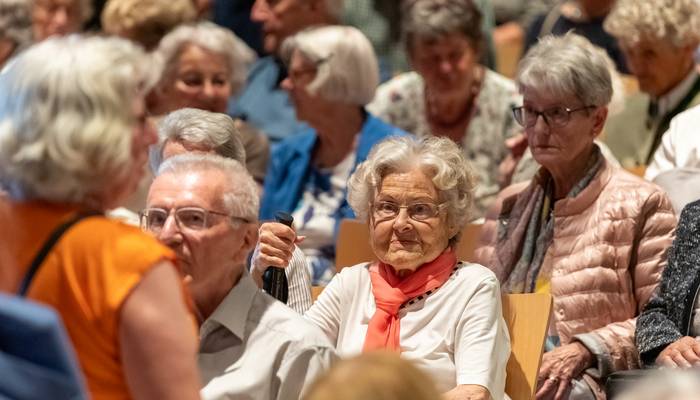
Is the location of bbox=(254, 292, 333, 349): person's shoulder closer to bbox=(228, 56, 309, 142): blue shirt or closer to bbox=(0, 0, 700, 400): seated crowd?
bbox=(0, 0, 700, 400): seated crowd

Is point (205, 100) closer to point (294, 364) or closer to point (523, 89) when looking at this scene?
point (523, 89)

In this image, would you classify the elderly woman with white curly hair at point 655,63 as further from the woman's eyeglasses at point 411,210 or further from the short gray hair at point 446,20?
the woman's eyeglasses at point 411,210

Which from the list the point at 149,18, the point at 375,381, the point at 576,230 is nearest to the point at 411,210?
the point at 576,230

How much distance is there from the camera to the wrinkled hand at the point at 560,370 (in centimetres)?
389

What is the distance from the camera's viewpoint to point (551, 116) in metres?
4.31

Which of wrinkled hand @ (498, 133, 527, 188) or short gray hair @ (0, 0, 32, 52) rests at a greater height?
short gray hair @ (0, 0, 32, 52)

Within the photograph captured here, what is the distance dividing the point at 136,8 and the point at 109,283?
13.4ft

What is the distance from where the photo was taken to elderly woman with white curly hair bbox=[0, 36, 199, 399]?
7.62 feet

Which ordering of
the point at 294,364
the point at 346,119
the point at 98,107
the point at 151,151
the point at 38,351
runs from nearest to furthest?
the point at 38,351, the point at 98,107, the point at 294,364, the point at 151,151, the point at 346,119

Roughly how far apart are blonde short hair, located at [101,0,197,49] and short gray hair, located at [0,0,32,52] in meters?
0.54

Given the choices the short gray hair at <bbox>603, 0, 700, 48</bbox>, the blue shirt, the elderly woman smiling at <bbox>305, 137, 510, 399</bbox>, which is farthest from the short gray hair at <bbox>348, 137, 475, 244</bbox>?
the blue shirt

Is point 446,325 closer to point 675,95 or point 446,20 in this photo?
point 675,95

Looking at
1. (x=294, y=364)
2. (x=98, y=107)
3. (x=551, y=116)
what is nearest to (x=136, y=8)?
(x=551, y=116)

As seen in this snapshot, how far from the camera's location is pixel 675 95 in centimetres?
543
